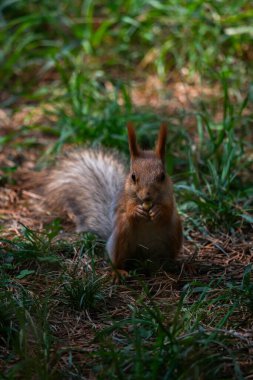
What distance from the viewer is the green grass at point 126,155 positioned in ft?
7.96

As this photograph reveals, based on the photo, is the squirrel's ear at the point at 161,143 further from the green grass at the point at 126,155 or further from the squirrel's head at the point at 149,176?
the green grass at the point at 126,155

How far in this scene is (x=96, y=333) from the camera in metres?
2.56

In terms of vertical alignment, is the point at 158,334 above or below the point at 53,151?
above

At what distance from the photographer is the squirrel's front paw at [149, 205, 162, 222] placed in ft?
10.2

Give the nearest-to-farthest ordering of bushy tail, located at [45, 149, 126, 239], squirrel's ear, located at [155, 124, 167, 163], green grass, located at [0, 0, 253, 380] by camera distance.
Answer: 1. green grass, located at [0, 0, 253, 380]
2. squirrel's ear, located at [155, 124, 167, 163]
3. bushy tail, located at [45, 149, 126, 239]

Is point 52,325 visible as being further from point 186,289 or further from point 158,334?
point 186,289

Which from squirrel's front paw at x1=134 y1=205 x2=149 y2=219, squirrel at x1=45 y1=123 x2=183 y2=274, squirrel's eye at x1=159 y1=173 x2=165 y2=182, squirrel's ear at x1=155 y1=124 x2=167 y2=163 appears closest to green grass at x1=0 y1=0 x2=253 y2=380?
squirrel at x1=45 y1=123 x2=183 y2=274

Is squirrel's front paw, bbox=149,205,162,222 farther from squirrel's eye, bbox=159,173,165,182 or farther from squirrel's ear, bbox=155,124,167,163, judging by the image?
squirrel's ear, bbox=155,124,167,163

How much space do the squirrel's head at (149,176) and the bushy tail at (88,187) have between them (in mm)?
422

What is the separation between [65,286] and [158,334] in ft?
1.88

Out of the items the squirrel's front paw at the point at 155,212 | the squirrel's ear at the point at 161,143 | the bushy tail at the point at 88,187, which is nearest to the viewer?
the squirrel's front paw at the point at 155,212

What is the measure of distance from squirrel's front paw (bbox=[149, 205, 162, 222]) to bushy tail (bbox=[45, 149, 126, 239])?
1.67 ft

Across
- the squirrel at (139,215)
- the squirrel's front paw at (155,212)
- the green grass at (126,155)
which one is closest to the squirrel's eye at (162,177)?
the squirrel at (139,215)

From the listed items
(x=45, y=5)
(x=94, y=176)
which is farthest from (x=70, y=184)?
(x=45, y=5)
